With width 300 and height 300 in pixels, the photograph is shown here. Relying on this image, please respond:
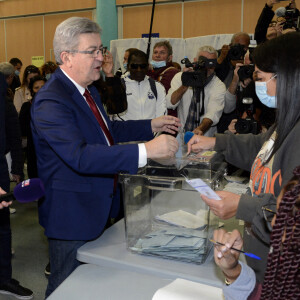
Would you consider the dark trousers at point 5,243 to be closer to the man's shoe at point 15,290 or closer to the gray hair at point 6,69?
the man's shoe at point 15,290

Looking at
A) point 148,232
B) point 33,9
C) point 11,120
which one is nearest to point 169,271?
point 148,232

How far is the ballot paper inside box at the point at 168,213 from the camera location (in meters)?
1.20

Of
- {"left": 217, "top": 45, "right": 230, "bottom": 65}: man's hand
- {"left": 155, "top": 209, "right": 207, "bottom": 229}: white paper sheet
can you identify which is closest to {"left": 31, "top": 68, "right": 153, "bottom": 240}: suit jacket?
{"left": 155, "top": 209, "right": 207, "bottom": 229}: white paper sheet

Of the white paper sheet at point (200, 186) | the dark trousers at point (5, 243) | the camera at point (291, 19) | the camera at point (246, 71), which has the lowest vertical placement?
the dark trousers at point (5, 243)

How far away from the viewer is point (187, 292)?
981 mm

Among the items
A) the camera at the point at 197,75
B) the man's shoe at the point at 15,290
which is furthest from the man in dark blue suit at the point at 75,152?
the camera at the point at 197,75

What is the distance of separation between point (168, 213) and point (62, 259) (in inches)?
18.8

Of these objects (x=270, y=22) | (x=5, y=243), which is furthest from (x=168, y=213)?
(x=270, y=22)

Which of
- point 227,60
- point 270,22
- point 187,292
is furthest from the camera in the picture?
point 227,60

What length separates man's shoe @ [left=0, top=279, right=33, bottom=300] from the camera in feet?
7.57

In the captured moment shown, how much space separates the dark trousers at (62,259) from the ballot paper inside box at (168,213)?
0.94 feet

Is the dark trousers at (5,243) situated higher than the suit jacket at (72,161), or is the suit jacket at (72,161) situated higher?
the suit jacket at (72,161)

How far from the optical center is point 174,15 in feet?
22.8

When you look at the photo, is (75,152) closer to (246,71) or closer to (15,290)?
(246,71)
